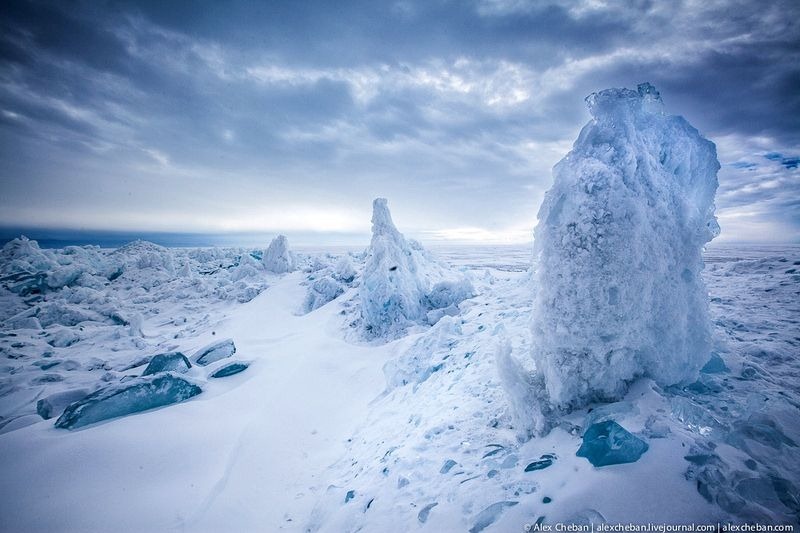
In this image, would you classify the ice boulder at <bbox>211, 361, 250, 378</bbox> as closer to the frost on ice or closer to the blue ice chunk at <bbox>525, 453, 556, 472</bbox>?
the frost on ice

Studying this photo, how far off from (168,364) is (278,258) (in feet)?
42.6

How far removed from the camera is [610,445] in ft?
7.38

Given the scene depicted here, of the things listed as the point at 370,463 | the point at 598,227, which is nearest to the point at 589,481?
the point at 598,227

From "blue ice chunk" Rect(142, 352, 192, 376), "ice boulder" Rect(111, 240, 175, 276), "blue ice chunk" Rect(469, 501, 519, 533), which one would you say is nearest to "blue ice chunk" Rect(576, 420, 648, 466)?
"blue ice chunk" Rect(469, 501, 519, 533)

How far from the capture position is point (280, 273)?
19234 mm

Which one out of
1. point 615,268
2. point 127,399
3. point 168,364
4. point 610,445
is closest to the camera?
point 610,445

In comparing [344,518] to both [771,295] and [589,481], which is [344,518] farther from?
[771,295]

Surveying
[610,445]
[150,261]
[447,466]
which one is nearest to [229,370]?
[447,466]

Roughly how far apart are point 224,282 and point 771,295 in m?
21.6

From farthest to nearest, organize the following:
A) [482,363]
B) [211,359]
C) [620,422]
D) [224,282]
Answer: [224,282] < [211,359] < [482,363] < [620,422]

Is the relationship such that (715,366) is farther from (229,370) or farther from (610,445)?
(229,370)

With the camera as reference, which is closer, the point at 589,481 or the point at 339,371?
the point at 589,481

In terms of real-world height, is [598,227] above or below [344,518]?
above

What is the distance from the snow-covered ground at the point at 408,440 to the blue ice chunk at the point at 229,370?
0.55 feet
